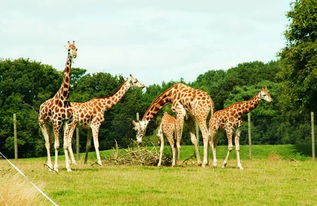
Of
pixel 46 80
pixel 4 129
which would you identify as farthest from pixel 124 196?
pixel 46 80

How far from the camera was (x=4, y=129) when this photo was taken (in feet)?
170

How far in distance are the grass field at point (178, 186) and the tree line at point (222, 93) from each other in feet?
21.0

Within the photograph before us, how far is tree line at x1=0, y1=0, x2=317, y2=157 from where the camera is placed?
39125 mm

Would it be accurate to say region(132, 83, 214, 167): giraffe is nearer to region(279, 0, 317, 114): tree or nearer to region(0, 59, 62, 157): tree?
region(279, 0, 317, 114): tree

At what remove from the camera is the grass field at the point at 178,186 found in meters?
12.4

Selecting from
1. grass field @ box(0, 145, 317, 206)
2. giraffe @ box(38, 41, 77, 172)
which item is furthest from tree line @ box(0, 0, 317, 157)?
grass field @ box(0, 145, 317, 206)

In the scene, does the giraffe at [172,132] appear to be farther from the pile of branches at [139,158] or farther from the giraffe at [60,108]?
the giraffe at [60,108]

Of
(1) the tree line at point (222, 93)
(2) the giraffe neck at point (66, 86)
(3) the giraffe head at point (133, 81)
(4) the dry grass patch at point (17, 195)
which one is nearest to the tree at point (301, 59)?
(1) the tree line at point (222, 93)

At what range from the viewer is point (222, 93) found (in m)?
70.2

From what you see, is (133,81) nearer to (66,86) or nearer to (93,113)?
(93,113)

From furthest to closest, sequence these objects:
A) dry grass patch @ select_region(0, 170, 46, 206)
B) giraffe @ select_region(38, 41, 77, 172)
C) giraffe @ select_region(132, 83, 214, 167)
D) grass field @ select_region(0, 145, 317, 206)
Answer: giraffe @ select_region(132, 83, 214, 167) → giraffe @ select_region(38, 41, 77, 172) → grass field @ select_region(0, 145, 317, 206) → dry grass patch @ select_region(0, 170, 46, 206)

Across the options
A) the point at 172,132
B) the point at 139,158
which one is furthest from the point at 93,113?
the point at 172,132

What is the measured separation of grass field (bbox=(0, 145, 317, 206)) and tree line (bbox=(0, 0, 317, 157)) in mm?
6412

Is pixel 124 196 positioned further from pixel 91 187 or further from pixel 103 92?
pixel 103 92
